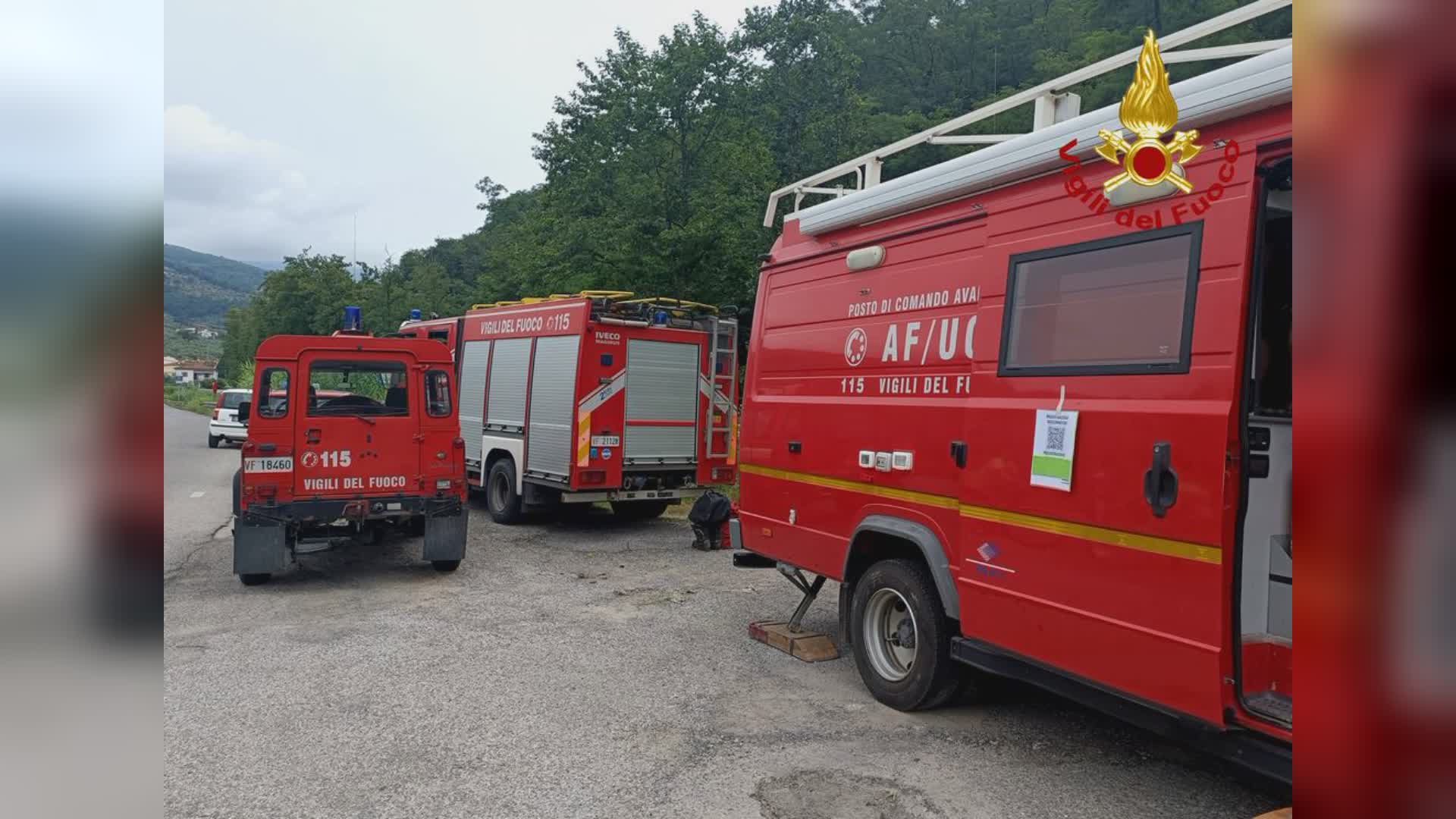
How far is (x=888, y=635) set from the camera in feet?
18.7

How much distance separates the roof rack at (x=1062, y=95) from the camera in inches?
137

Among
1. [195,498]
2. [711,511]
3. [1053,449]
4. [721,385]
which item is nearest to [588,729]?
[1053,449]

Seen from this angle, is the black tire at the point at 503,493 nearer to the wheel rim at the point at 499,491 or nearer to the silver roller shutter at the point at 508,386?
the wheel rim at the point at 499,491

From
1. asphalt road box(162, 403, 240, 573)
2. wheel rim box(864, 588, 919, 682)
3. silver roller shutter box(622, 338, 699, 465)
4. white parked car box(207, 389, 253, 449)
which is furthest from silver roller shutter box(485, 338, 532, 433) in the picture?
white parked car box(207, 389, 253, 449)

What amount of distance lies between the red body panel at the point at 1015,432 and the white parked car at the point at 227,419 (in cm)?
2459

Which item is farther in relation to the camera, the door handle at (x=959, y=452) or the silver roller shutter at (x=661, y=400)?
the silver roller shutter at (x=661, y=400)

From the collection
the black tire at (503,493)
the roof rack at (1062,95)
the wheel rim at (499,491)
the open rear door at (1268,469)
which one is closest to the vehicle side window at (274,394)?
the black tire at (503,493)

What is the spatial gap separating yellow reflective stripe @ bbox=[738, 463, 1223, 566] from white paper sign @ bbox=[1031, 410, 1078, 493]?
0.57 ft

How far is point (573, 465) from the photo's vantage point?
11.5 meters

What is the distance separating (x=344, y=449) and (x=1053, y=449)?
6663mm

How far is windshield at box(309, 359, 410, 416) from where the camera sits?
A: 343 inches
